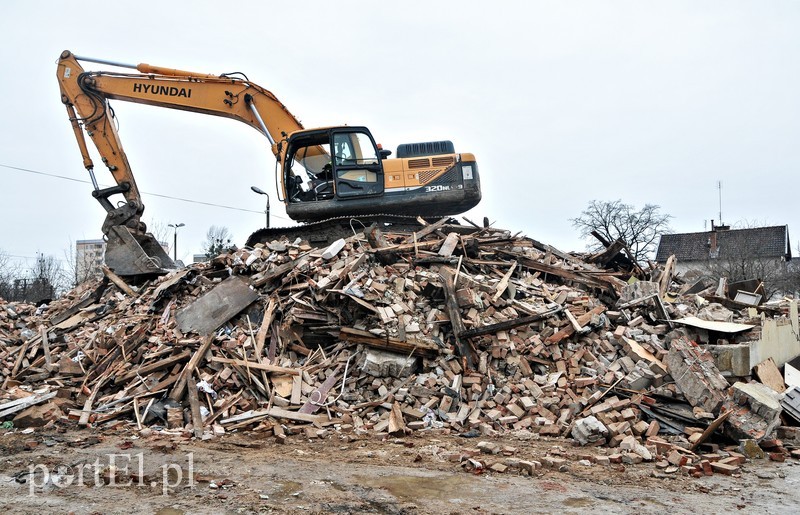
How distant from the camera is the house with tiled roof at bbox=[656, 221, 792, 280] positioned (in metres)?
38.8

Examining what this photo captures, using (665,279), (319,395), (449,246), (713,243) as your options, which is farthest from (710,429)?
(713,243)

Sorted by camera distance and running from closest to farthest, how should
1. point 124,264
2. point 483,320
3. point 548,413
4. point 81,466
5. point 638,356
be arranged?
point 81,466 → point 548,413 → point 638,356 → point 483,320 → point 124,264

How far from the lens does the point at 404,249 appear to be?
11359 millimetres

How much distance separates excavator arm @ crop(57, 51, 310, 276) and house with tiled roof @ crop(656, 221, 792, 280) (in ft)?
104

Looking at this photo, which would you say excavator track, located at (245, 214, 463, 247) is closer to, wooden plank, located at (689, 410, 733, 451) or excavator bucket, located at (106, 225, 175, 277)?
excavator bucket, located at (106, 225, 175, 277)

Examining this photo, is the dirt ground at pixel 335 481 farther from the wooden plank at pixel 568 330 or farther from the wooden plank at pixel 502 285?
the wooden plank at pixel 502 285

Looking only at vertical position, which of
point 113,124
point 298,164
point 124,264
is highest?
point 113,124

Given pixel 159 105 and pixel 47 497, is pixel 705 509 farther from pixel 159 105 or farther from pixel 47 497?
pixel 159 105

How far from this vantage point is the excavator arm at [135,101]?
12859 mm

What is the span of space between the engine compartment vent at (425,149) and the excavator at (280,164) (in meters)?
0.02

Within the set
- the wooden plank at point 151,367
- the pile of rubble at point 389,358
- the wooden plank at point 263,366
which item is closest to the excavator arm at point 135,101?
the pile of rubble at point 389,358

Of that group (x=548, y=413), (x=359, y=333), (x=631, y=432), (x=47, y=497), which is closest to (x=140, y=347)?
(x=359, y=333)

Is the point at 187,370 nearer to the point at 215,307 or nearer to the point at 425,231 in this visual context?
the point at 215,307

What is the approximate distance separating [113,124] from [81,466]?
29.4ft
